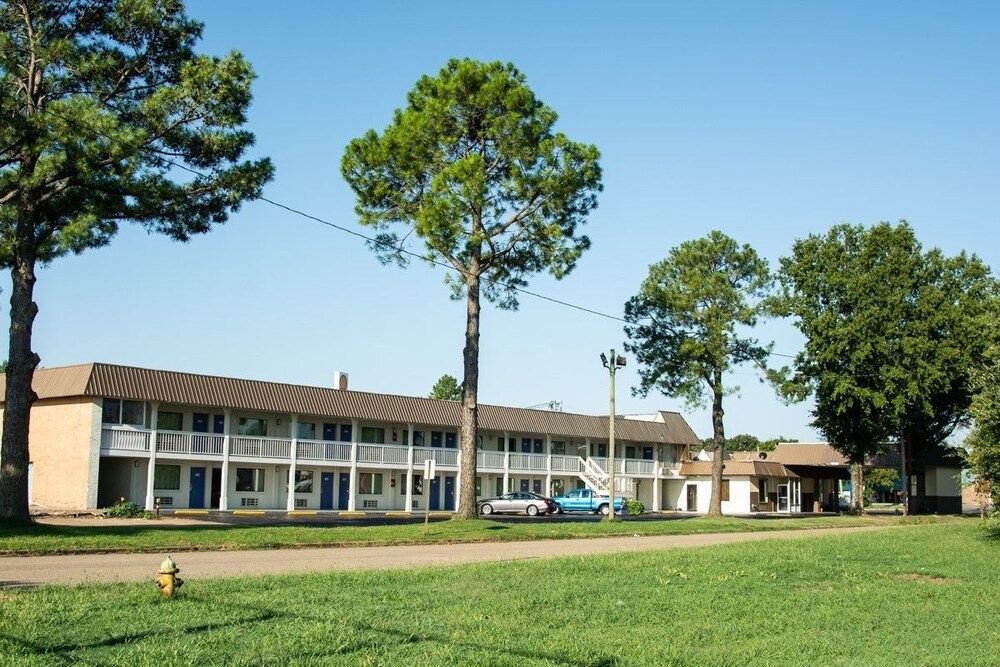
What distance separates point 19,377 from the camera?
26.2m

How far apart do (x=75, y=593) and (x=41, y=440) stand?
120ft

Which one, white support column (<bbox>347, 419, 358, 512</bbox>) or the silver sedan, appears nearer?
white support column (<bbox>347, 419, 358, 512</bbox>)

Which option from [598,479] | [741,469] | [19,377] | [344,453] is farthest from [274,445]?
[741,469]

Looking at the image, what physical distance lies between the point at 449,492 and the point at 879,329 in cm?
2513

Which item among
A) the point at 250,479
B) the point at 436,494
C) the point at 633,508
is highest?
the point at 250,479

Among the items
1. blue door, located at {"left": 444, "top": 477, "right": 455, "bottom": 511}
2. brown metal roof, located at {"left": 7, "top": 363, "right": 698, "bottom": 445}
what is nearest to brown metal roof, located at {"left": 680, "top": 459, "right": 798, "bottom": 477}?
brown metal roof, located at {"left": 7, "top": 363, "right": 698, "bottom": 445}

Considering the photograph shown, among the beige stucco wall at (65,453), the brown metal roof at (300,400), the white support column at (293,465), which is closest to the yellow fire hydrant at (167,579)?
the brown metal roof at (300,400)

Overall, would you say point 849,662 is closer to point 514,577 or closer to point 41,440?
point 514,577

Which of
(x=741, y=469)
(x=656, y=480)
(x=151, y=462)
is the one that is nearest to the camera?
(x=151, y=462)

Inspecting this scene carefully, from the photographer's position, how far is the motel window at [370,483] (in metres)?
56.2

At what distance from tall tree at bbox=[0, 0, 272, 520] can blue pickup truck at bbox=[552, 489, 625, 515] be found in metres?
35.3

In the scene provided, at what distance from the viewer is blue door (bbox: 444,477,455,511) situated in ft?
196

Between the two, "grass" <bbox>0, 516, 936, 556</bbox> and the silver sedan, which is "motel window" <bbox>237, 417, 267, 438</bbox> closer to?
the silver sedan

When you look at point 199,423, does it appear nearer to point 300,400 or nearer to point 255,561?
point 300,400
